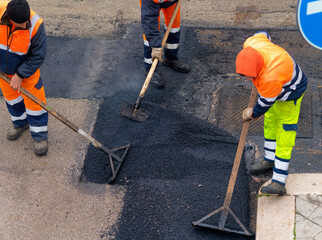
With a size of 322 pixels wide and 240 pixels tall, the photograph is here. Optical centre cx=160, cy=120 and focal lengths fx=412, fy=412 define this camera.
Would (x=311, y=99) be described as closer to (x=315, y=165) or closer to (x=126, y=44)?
(x=315, y=165)

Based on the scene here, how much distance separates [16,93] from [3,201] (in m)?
1.13

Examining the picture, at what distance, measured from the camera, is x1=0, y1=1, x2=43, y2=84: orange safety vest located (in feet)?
12.4

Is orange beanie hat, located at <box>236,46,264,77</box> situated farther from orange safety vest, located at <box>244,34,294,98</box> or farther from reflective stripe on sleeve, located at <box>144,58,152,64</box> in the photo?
reflective stripe on sleeve, located at <box>144,58,152,64</box>

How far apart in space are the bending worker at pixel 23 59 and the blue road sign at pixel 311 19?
7.56 feet

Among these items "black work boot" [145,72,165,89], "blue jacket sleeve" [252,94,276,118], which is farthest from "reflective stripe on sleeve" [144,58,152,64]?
"blue jacket sleeve" [252,94,276,118]

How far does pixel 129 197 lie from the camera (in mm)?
4125

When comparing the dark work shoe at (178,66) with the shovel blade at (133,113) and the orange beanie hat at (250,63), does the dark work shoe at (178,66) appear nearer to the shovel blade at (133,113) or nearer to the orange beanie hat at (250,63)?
the shovel blade at (133,113)

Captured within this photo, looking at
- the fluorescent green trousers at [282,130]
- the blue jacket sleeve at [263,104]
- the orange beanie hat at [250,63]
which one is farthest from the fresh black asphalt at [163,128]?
the orange beanie hat at [250,63]

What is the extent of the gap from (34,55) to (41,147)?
1.07 meters

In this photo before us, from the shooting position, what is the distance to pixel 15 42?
3.81m

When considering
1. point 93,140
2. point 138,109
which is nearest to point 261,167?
point 138,109

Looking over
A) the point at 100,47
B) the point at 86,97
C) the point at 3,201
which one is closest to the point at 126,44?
the point at 100,47

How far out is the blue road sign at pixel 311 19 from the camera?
2779 millimetres

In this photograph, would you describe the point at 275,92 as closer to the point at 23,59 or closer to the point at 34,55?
the point at 34,55
